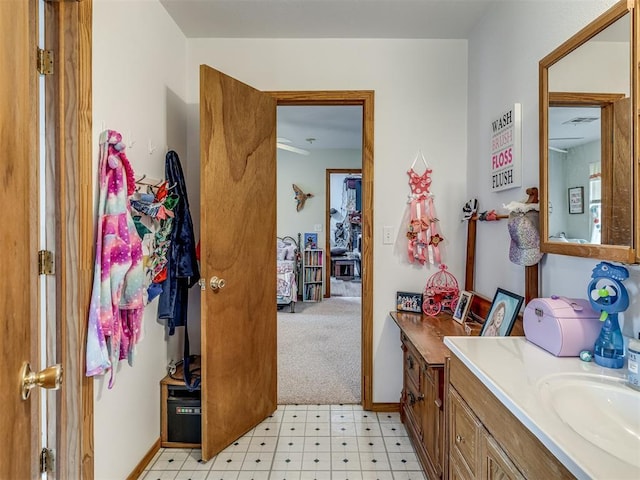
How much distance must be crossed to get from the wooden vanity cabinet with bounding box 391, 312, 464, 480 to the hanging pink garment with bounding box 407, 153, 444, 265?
1.37ft

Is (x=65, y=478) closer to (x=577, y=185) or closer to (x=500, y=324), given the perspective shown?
(x=500, y=324)

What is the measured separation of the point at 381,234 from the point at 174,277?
4.47ft

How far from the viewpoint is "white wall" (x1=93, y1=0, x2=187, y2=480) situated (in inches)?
59.1

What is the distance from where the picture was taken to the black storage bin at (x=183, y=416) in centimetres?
204

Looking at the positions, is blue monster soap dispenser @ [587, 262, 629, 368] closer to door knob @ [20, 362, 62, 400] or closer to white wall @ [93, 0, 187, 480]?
door knob @ [20, 362, 62, 400]

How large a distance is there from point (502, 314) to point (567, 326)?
0.51m

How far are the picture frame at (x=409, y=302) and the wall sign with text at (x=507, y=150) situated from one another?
0.84 metres

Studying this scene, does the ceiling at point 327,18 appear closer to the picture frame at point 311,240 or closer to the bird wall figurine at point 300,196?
the bird wall figurine at point 300,196

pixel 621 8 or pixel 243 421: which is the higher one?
pixel 621 8

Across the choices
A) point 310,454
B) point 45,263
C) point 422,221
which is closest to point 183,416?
point 310,454

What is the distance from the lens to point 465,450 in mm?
1200

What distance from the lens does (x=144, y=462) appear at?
1854 millimetres

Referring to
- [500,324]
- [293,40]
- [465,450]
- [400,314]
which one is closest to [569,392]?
[465,450]

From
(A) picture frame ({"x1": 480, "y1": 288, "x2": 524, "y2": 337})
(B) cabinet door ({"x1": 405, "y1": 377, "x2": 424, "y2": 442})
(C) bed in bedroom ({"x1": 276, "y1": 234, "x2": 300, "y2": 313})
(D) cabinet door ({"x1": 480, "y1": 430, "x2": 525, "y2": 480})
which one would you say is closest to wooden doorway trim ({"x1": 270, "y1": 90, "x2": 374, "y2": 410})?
(B) cabinet door ({"x1": 405, "y1": 377, "x2": 424, "y2": 442})
